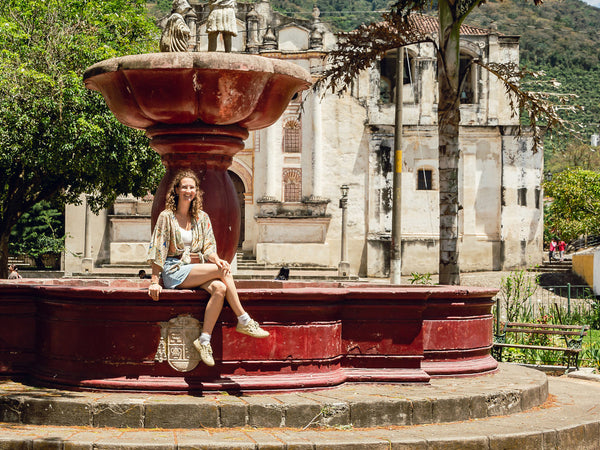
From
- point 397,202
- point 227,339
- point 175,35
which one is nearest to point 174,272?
point 227,339

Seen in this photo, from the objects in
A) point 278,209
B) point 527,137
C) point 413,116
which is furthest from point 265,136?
point 527,137

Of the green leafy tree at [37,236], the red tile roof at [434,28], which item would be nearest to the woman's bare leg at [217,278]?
the green leafy tree at [37,236]

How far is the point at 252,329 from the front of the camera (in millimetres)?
5637

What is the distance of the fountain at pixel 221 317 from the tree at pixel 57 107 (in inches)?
A: 409

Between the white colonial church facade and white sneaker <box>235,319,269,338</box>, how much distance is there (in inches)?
974

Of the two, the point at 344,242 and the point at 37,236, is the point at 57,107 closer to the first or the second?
the point at 37,236

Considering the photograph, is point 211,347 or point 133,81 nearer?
point 211,347

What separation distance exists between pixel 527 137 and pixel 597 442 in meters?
27.7

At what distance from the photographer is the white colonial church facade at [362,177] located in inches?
1214

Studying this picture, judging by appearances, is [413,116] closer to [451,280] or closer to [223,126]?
[451,280]

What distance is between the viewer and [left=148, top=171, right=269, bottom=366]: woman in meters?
5.62

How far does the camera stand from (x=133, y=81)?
6.74 meters

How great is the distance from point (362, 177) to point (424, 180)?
2.26m

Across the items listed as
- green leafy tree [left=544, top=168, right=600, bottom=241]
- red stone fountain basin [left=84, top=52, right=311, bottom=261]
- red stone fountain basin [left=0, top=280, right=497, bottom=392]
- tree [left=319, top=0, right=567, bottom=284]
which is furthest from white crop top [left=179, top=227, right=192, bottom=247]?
green leafy tree [left=544, top=168, right=600, bottom=241]
